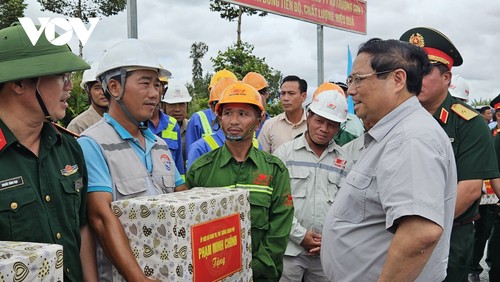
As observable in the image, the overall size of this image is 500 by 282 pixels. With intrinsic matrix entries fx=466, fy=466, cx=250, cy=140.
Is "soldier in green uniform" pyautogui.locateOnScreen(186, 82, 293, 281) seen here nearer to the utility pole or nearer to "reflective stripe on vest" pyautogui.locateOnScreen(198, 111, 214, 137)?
"reflective stripe on vest" pyautogui.locateOnScreen(198, 111, 214, 137)

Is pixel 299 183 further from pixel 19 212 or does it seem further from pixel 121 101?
pixel 19 212

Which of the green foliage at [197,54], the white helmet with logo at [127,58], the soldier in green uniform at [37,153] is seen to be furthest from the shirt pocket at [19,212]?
the green foliage at [197,54]

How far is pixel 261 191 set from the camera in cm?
279

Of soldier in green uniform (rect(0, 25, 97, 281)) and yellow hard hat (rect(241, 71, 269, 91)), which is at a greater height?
yellow hard hat (rect(241, 71, 269, 91))

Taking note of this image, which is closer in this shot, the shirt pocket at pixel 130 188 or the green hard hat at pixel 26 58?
the green hard hat at pixel 26 58

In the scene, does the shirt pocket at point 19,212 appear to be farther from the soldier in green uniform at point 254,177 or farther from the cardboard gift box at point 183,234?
the soldier in green uniform at point 254,177

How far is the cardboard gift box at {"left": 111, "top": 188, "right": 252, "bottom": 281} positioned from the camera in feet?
5.85

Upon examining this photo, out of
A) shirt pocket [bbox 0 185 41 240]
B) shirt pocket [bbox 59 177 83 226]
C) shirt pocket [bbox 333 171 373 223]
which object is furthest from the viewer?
shirt pocket [bbox 333 171 373 223]

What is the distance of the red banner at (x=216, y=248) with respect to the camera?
1.85 meters

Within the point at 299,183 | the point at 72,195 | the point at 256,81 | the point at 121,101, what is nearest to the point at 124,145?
the point at 121,101

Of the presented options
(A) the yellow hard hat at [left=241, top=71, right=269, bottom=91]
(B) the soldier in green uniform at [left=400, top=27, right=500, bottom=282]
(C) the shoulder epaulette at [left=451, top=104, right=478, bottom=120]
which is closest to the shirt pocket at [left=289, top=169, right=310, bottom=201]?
(B) the soldier in green uniform at [left=400, top=27, right=500, bottom=282]

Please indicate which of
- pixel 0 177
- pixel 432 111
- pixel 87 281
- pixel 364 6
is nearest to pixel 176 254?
pixel 87 281

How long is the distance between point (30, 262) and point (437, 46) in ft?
8.70

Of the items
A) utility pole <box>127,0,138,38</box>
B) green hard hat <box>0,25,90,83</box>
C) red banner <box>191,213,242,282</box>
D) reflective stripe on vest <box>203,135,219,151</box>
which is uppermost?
utility pole <box>127,0,138,38</box>
